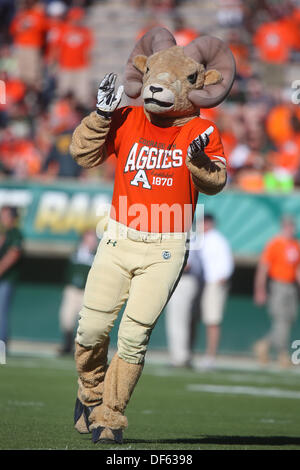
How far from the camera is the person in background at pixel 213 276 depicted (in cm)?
1395

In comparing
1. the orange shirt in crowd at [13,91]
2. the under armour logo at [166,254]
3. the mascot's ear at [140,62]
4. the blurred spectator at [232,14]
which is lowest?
the under armour logo at [166,254]

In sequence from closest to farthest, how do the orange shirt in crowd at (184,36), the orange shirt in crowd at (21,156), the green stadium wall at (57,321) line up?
the green stadium wall at (57,321)
the orange shirt in crowd at (21,156)
the orange shirt in crowd at (184,36)

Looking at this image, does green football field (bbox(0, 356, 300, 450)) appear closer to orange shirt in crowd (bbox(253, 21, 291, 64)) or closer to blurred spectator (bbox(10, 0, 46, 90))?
orange shirt in crowd (bbox(253, 21, 291, 64))

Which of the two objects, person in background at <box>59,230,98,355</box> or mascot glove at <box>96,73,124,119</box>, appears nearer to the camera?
mascot glove at <box>96,73,124,119</box>

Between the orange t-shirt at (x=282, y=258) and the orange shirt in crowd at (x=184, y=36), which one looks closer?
the orange t-shirt at (x=282, y=258)

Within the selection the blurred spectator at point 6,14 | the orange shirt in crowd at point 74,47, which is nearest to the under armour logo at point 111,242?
the orange shirt in crowd at point 74,47

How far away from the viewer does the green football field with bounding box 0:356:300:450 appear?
21.1 ft

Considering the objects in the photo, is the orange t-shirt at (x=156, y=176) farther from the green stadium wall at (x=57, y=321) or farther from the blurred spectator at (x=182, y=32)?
the blurred spectator at (x=182, y=32)

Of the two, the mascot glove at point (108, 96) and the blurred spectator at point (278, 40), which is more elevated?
the blurred spectator at point (278, 40)

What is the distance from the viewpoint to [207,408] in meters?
8.95

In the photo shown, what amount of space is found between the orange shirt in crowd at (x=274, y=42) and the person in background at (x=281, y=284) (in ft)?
14.4

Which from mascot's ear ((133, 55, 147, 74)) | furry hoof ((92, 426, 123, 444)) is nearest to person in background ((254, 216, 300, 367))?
mascot's ear ((133, 55, 147, 74))
